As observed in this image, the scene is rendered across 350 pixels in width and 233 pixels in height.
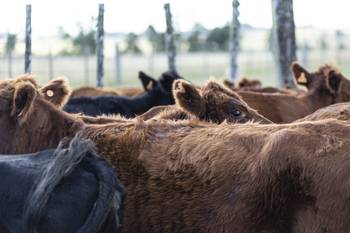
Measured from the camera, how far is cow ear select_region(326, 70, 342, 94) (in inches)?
421

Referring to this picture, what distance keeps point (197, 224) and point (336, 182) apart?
0.81 m

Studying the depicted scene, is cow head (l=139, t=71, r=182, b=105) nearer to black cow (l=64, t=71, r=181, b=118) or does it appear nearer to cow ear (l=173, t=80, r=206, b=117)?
black cow (l=64, t=71, r=181, b=118)

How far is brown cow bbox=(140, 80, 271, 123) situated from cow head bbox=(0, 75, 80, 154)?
1.23 meters

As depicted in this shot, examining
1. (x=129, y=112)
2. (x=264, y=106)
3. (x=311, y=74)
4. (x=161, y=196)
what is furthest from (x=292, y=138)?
(x=311, y=74)

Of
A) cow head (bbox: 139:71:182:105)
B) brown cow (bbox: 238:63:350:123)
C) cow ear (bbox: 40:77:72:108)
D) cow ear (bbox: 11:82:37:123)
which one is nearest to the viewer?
cow ear (bbox: 11:82:37:123)

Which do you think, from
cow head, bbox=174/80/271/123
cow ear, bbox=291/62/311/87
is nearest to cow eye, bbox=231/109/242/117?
cow head, bbox=174/80/271/123

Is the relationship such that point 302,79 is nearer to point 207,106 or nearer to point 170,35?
point 170,35

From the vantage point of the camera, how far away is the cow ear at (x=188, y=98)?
20.2 ft

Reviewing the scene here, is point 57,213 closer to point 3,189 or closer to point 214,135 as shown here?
point 3,189

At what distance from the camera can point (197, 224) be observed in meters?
4.15

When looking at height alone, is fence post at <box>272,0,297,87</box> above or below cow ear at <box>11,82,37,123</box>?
above

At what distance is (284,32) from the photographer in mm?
12695

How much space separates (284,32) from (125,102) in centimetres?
353

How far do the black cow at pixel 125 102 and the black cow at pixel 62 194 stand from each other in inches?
231
